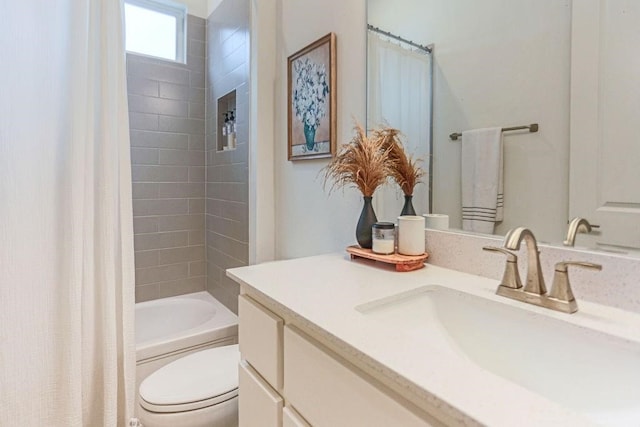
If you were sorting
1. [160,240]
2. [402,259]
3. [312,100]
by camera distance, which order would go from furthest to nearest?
[160,240], [312,100], [402,259]

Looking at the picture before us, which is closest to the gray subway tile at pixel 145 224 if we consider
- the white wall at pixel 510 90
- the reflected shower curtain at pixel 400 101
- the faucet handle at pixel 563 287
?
the reflected shower curtain at pixel 400 101

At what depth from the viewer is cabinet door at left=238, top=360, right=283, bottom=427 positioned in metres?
0.76

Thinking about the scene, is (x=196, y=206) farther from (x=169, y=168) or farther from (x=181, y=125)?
(x=181, y=125)

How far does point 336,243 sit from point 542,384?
885 millimetres

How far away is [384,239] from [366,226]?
99 mm

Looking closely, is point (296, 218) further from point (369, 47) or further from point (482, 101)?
point (482, 101)

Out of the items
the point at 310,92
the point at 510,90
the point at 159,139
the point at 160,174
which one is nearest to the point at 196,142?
the point at 159,139

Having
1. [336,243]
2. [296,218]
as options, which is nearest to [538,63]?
[336,243]

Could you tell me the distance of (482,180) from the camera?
0.98 m

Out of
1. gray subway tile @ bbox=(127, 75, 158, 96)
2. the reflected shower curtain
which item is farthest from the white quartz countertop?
gray subway tile @ bbox=(127, 75, 158, 96)

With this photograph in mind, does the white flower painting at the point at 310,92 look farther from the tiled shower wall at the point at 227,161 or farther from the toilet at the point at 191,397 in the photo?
the toilet at the point at 191,397

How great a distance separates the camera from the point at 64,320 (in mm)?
1230

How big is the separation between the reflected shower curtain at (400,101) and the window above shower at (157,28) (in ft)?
6.15

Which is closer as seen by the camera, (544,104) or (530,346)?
(530,346)
